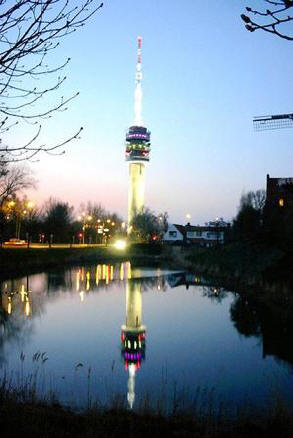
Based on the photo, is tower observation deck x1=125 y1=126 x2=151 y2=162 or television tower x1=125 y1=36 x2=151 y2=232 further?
tower observation deck x1=125 y1=126 x2=151 y2=162

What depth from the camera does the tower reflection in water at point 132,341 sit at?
14.3m

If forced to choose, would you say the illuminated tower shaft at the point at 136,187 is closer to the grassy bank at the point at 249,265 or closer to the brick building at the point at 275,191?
the brick building at the point at 275,191

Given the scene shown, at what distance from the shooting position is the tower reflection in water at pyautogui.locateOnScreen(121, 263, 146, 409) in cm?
1429

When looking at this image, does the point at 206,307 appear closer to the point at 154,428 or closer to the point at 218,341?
the point at 218,341

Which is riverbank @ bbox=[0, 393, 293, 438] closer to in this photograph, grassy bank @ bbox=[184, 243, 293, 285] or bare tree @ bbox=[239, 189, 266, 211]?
grassy bank @ bbox=[184, 243, 293, 285]

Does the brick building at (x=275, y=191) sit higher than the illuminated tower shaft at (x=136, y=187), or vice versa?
the illuminated tower shaft at (x=136, y=187)

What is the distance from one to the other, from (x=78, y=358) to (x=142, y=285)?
2493 centimetres

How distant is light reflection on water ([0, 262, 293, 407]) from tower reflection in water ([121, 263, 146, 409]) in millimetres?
43

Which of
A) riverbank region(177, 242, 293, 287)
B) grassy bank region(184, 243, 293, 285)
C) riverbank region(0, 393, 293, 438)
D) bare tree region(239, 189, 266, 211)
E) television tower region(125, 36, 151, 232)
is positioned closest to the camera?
riverbank region(0, 393, 293, 438)

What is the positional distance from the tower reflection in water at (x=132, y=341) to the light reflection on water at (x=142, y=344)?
43mm

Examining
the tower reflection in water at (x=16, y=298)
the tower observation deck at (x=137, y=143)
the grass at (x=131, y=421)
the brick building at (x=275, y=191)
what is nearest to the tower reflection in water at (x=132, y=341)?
the grass at (x=131, y=421)

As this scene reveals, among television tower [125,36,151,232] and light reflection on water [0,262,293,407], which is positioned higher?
television tower [125,36,151,232]

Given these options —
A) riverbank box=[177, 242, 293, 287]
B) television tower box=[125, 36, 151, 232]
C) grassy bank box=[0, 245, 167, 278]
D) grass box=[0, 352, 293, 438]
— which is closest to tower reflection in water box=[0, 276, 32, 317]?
grassy bank box=[0, 245, 167, 278]

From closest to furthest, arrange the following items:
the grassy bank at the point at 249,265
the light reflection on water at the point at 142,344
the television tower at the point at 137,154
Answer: the light reflection on water at the point at 142,344
the grassy bank at the point at 249,265
the television tower at the point at 137,154
